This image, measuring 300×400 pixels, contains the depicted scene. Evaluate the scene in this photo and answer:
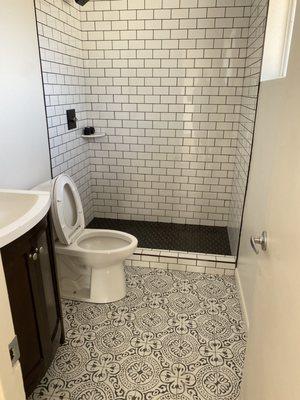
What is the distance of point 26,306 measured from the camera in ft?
4.20

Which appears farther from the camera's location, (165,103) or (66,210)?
(165,103)

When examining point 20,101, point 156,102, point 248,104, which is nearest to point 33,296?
point 20,101

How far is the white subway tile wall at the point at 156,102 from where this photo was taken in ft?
8.22

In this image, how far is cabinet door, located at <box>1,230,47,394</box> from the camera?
3.86ft

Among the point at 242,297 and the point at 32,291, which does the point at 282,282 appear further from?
the point at 242,297

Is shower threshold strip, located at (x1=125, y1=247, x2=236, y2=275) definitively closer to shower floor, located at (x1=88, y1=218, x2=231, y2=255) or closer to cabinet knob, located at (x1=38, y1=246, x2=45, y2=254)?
shower floor, located at (x1=88, y1=218, x2=231, y2=255)

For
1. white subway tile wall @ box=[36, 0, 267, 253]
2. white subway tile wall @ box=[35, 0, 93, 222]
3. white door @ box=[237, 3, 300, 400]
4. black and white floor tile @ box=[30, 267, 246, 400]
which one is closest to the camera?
white door @ box=[237, 3, 300, 400]

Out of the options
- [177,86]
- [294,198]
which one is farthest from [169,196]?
[294,198]

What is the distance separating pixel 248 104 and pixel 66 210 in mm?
1617

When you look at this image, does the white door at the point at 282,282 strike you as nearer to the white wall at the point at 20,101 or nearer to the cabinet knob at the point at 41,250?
the cabinet knob at the point at 41,250

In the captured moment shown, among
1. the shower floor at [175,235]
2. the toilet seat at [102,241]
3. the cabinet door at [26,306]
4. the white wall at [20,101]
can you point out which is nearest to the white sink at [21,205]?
the cabinet door at [26,306]

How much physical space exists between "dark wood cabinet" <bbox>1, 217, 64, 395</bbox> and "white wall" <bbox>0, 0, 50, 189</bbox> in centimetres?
58

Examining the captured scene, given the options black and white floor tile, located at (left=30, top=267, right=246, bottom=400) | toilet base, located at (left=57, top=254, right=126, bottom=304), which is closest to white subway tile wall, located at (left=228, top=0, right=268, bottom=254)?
black and white floor tile, located at (left=30, top=267, right=246, bottom=400)

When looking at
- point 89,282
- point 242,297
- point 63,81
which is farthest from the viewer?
point 63,81
